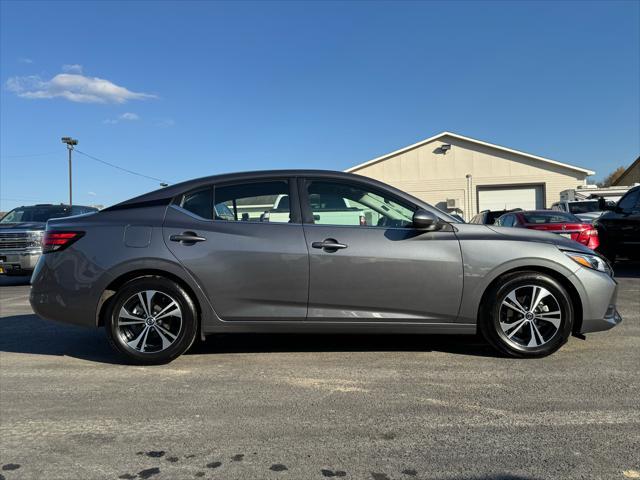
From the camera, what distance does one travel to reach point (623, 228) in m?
9.47

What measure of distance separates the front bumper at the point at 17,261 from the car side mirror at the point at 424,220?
8991 mm

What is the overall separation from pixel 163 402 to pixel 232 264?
1.21 metres

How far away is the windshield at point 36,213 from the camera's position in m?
11.8

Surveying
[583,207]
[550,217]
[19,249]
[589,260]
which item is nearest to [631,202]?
[550,217]

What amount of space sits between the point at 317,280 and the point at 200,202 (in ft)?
4.17

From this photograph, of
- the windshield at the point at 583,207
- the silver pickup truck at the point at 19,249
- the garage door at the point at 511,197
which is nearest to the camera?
the silver pickup truck at the point at 19,249

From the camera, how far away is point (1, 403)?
3.49m

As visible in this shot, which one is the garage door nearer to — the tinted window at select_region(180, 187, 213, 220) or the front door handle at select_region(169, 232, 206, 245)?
the tinted window at select_region(180, 187, 213, 220)

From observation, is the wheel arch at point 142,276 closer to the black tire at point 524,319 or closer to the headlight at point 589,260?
the black tire at point 524,319

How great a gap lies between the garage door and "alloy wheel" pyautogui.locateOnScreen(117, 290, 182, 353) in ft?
90.0

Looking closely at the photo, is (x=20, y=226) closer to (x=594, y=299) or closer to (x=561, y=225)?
(x=594, y=299)

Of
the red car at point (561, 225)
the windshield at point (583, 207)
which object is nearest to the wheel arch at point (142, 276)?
the red car at point (561, 225)

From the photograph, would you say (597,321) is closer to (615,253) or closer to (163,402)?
(163,402)

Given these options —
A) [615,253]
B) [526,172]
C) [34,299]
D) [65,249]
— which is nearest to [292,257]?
[65,249]
